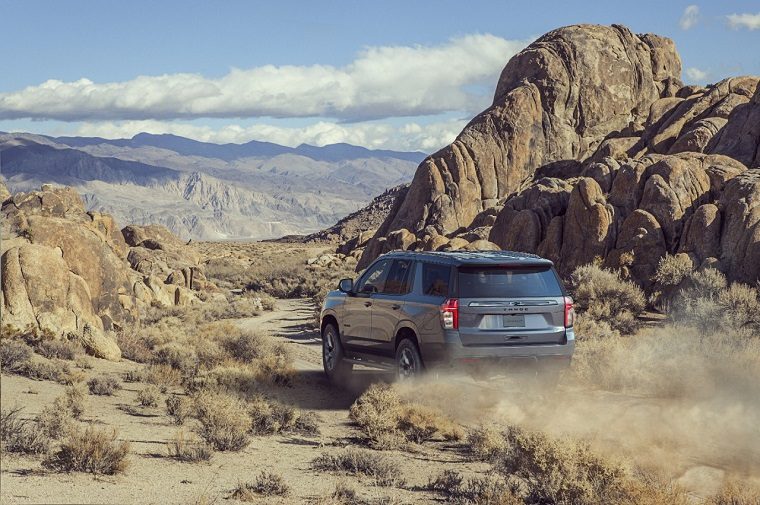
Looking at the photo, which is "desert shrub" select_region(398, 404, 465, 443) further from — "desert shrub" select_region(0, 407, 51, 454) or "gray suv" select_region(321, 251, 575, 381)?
"desert shrub" select_region(0, 407, 51, 454)

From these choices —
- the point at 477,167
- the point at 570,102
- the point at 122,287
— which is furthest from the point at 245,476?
the point at 570,102

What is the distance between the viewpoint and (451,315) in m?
11.2

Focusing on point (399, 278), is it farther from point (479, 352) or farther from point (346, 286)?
point (479, 352)

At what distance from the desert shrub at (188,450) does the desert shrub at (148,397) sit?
2.61 meters

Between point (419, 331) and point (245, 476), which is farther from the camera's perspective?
point (419, 331)

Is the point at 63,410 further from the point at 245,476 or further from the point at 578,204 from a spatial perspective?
the point at 578,204

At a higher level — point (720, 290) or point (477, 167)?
point (477, 167)

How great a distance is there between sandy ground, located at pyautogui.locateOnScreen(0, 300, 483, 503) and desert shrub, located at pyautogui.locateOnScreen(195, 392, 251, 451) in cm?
15

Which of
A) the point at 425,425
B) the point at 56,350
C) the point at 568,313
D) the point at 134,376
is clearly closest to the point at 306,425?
the point at 425,425

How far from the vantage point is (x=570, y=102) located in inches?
2245

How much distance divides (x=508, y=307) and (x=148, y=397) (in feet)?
16.6

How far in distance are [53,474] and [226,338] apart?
971cm

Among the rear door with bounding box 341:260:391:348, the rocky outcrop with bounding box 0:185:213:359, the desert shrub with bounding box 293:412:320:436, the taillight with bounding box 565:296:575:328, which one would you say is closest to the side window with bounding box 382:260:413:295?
the rear door with bounding box 341:260:391:348

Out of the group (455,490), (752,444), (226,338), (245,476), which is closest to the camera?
(455,490)
